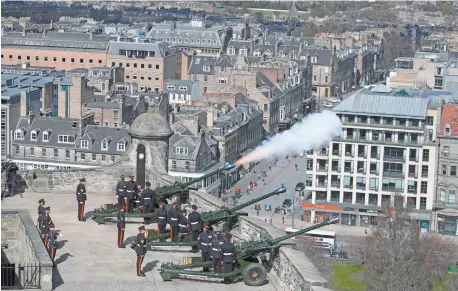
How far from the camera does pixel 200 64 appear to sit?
461 feet

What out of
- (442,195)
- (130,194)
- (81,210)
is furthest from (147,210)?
(442,195)

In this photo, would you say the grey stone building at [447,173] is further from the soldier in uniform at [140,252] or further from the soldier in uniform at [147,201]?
the soldier in uniform at [140,252]

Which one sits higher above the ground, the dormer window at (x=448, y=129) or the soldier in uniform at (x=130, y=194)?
the soldier in uniform at (x=130, y=194)

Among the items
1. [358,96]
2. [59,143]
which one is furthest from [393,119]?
[59,143]

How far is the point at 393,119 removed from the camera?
8525cm

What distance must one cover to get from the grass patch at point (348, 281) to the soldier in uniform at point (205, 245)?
4405 cm

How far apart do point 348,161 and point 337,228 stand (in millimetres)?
5653

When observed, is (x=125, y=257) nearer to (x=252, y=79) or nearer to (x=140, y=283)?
(x=140, y=283)

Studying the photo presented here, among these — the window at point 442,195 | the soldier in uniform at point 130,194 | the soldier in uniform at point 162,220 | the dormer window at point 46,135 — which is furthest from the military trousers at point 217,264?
the dormer window at point 46,135

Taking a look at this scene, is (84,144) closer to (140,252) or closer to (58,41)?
(58,41)

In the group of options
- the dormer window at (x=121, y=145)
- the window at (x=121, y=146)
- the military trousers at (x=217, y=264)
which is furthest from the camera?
the dormer window at (x=121, y=145)

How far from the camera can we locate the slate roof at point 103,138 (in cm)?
9081

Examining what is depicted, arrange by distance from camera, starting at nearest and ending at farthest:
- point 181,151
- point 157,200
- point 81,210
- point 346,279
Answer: point 81,210
point 157,200
point 346,279
point 181,151

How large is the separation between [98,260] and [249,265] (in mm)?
3270
